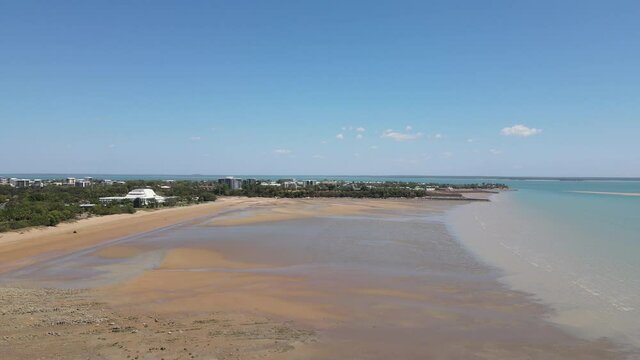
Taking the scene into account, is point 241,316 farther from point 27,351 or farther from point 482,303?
A: point 482,303

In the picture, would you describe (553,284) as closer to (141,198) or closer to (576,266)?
(576,266)

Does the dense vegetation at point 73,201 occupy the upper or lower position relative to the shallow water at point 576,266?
upper

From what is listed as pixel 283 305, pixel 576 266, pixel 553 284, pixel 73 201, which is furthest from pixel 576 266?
pixel 73 201

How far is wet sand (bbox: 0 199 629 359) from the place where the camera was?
355 inches

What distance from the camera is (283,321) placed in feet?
35.3

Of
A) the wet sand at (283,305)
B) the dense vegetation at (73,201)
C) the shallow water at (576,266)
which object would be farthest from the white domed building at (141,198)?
the shallow water at (576,266)

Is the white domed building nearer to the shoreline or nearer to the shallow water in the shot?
the shallow water

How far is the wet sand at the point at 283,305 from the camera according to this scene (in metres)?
9.02

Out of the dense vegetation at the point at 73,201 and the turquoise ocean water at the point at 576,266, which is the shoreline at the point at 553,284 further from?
the dense vegetation at the point at 73,201

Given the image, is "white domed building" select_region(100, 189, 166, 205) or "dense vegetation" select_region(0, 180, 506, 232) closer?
"dense vegetation" select_region(0, 180, 506, 232)

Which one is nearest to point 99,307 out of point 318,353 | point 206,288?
point 206,288

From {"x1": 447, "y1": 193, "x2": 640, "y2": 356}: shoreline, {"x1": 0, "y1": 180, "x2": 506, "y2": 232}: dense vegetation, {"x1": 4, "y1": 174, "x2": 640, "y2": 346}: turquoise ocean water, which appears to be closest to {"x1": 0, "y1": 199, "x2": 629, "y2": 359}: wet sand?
{"x1": 447, "y1": 193, "x2": 640, "y2": 356}: shoreline

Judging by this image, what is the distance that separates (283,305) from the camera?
12.2 m

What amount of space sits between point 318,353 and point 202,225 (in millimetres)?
26405
